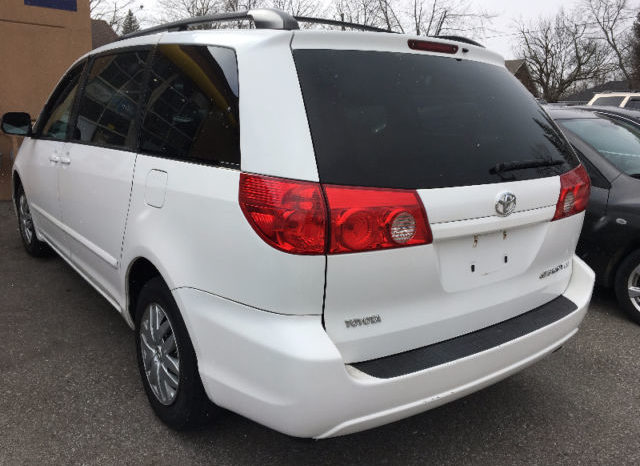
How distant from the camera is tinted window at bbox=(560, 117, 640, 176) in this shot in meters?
4.18

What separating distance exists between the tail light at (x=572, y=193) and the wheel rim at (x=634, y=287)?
71.5 inches

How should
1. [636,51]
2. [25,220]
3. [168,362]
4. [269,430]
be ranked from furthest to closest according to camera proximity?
[636,51] < [25,220] < [269,430] < [168,362]

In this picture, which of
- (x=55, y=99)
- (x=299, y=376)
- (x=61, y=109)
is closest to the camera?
(x=299, y=376)

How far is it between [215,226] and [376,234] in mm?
568

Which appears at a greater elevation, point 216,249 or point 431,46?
point 431,46

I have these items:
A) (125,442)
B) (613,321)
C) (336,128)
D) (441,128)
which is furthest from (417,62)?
(613,321)

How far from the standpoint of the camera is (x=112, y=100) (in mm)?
2924

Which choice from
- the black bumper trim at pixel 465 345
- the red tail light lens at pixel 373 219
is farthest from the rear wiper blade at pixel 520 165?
the black bumper trim at pixel 465 345

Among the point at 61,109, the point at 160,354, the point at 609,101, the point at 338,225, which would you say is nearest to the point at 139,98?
the point at 160,354

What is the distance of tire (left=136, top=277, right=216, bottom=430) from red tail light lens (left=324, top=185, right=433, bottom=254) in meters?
0.84

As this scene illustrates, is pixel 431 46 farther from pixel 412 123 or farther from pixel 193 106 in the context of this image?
pixel 193 106

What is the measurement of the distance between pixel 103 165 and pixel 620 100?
14085 millimetres

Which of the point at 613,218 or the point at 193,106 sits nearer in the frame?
the point at 193,106

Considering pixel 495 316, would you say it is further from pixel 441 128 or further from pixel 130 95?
pixel 130 95
